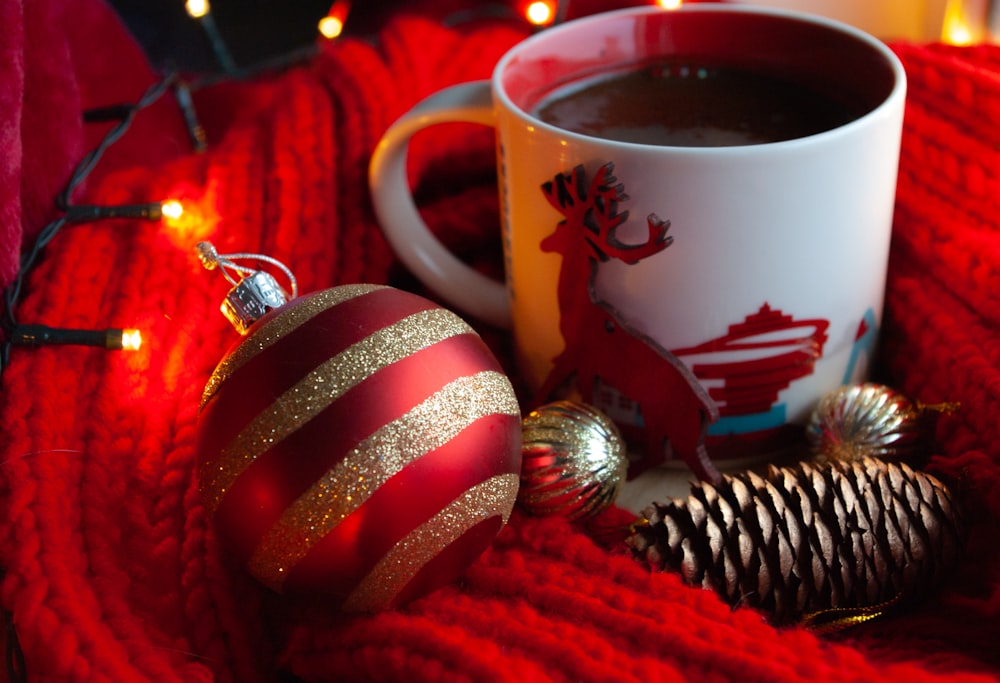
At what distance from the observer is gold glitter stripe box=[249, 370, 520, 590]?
0.32 m

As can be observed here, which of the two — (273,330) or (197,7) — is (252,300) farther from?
(197,7)

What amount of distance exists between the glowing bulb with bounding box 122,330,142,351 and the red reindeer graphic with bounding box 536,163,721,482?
0.63 ft

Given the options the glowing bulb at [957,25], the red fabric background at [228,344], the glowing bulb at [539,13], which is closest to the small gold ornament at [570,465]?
the red fabric background at [228,344]

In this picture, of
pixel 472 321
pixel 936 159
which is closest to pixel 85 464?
pixel 472 321

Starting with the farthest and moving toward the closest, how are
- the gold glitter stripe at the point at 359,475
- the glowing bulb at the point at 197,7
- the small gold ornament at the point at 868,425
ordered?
the glowing bulb at the point at 197,7 < the small gold ornament at the point at 868,425 < the gold glitter stripe at the point at 359,475

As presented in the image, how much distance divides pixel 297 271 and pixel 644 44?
23 cm

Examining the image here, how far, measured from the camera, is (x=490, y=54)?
24.7 inches

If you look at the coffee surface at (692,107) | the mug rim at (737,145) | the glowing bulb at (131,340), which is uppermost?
the mug rim at (737,145)

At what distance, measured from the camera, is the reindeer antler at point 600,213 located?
1.28 feet

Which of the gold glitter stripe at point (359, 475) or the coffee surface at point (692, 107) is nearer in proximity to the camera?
the gold glitter stripe at point (359, 475)

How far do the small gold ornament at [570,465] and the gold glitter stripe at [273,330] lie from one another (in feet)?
0.35

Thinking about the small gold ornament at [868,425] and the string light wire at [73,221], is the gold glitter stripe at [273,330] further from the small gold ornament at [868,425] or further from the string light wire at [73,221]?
the small gold ornament at [868,425]

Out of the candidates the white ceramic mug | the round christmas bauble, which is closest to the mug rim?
the white ceramic mug

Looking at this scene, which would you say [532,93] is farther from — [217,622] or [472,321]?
[217,622]
